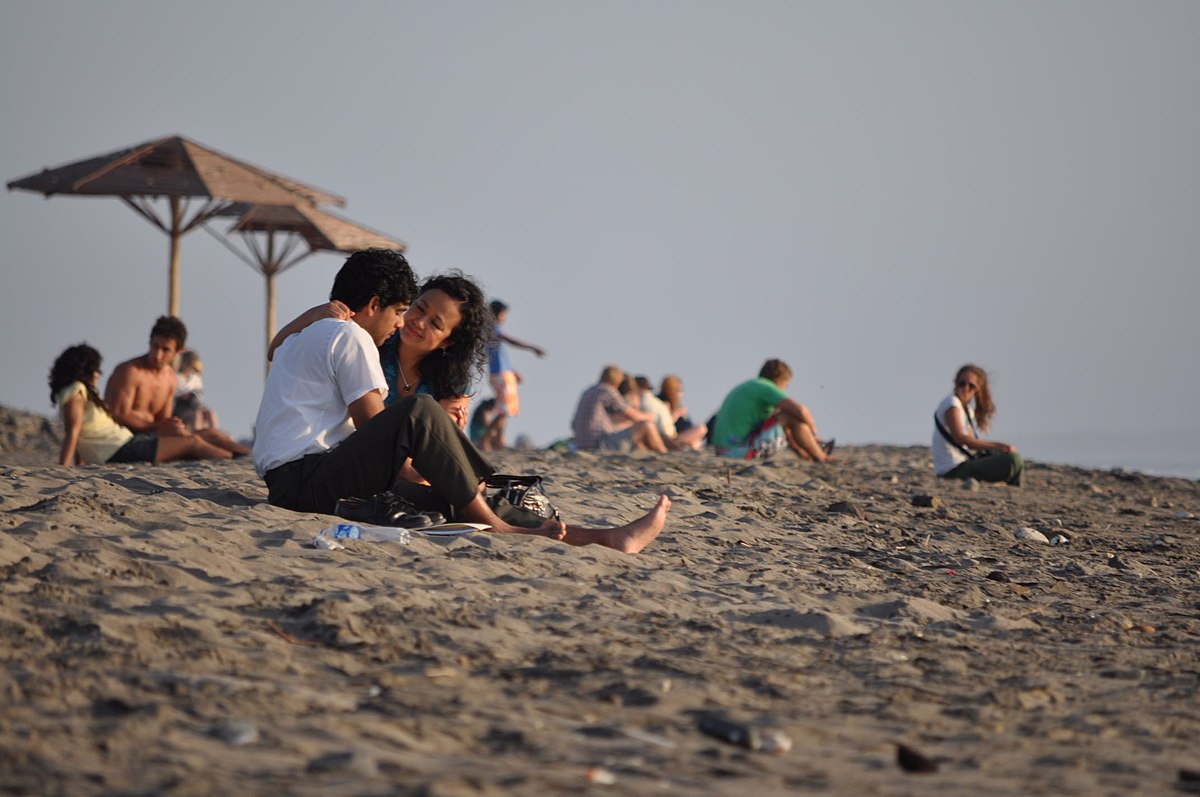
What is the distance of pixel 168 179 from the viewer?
1127 cm

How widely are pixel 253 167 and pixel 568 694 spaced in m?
9.80

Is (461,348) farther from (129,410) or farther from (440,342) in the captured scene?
(129,410)

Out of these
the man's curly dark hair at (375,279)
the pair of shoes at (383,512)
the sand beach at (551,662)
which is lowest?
the sand beach at (551,662)

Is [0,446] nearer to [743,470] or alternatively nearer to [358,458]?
[743,470]

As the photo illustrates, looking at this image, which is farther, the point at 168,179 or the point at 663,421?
the point at 663,421

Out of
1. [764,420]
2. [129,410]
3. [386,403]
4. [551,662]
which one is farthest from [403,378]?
[764,420]

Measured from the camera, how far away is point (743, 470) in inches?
352

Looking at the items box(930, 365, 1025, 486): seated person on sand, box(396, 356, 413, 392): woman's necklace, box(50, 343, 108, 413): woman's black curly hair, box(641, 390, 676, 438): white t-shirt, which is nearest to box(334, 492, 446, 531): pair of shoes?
box(396, 356, 413, 392): woman's necklace

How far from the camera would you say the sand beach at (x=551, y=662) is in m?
2.43

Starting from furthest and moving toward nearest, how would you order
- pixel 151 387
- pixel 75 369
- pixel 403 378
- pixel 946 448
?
pixel 946 448, pixel 151 387, pixel 75 369, pixel 403 378

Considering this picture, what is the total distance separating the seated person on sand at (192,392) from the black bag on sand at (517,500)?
6990 mm

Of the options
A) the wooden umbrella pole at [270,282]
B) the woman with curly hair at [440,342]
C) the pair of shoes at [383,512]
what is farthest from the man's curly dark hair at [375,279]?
the wooden umbrella pole at [270,282]

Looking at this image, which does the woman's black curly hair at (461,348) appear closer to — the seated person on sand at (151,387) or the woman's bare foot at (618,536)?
the woman's bare foot at (618,536)

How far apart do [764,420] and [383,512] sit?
250 inches
